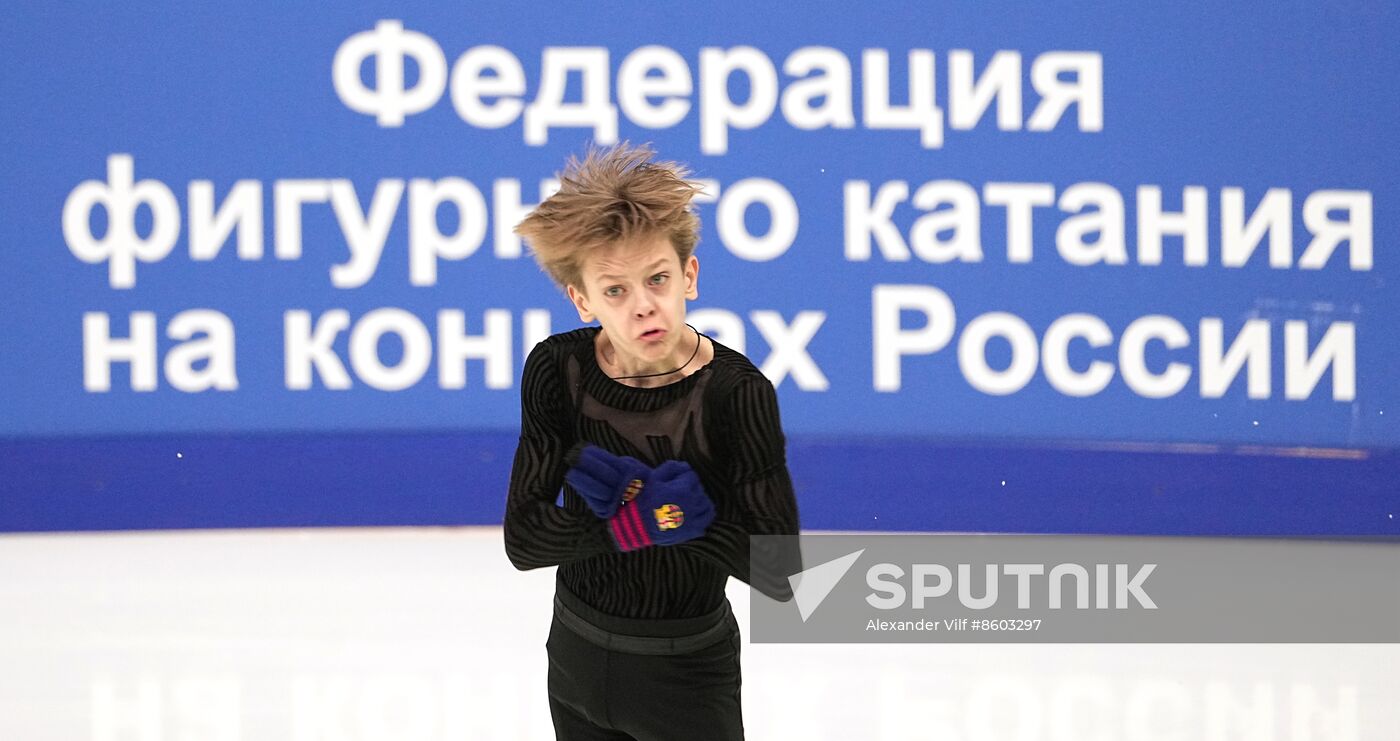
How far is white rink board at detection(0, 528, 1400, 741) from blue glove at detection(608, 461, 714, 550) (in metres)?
1.47

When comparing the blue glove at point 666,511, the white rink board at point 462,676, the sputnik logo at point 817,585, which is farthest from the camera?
the sputnik logo at point 817,585

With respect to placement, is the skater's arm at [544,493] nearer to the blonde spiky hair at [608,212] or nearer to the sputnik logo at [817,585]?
the blonde spiky hair at [608,212]

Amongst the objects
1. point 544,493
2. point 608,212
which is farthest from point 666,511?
point 608,212

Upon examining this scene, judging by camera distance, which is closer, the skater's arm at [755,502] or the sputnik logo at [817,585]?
the skater's arm at [755,502]

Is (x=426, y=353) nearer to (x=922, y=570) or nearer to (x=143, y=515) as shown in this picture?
(x=143, y=515)

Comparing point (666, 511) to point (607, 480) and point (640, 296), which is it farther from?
point (640, 296)

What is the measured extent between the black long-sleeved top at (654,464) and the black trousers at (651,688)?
45mm

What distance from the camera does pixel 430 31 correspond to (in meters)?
4.92

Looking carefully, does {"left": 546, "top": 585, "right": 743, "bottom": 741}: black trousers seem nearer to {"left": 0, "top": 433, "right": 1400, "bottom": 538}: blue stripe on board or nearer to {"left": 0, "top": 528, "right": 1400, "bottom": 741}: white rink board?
{"left": 0, "top": 528, "right": 1400, "bottom": 741}: white rink board

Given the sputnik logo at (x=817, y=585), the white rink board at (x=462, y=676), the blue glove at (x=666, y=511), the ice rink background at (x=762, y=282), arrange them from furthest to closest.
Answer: the ice rink background at (x=762, y=282) → the sputnik logo at (x=817, y=585) → the white rink board at (x=462, y=676) → the blue glove at (x=666, y=511)

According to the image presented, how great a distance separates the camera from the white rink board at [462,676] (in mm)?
2721

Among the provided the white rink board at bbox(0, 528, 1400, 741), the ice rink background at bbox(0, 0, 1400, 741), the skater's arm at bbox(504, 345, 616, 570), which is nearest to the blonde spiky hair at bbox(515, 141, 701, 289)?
the skater's arm at bbox(504, 345, 616, 570)

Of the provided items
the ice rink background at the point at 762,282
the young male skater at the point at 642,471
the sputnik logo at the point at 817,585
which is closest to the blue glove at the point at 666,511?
the young male skater at the point at 642,471

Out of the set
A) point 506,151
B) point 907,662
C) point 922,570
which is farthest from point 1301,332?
point 506,151
